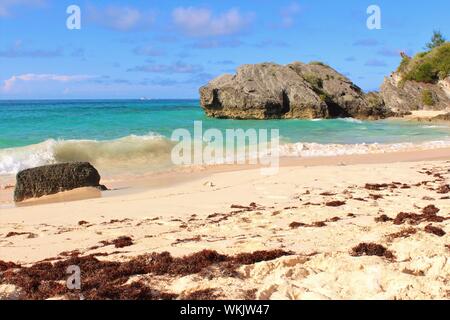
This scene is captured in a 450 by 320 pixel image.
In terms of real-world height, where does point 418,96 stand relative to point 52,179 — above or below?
above

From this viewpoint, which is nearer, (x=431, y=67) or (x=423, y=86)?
(x=423, y=86)

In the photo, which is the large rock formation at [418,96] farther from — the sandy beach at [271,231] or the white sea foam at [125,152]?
the sandy beach at [271,231]

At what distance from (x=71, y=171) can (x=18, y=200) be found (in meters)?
1.70

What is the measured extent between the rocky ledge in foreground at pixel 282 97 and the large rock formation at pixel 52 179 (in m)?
40.9

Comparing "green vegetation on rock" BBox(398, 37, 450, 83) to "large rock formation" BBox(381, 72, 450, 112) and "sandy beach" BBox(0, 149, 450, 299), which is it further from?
"sandy beach" BBox(0, 149, 450, 299)

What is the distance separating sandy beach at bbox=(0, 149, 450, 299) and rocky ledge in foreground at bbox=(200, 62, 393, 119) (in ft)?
128

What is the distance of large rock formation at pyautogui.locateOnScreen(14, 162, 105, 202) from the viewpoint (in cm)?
1374

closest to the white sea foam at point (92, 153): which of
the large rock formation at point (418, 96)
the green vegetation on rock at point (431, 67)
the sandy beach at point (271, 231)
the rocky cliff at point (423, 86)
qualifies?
the sandy beach at point (271, 231)

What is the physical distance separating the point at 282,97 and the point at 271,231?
48558 mm

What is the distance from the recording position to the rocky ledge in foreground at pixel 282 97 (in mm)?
54750

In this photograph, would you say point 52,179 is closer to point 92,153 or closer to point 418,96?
point 92,153

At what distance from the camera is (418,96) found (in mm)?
62875

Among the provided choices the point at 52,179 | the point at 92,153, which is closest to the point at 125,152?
the point at 92,153
